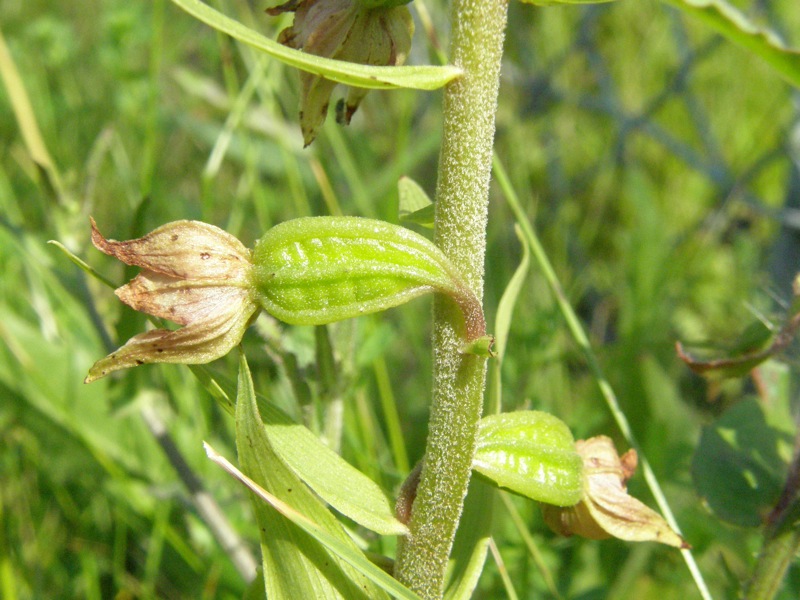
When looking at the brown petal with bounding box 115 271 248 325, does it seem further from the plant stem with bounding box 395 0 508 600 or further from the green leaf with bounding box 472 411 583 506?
the green leaf with bounding box 472 411 583 506

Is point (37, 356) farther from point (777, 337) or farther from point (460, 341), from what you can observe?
point (777, 337)

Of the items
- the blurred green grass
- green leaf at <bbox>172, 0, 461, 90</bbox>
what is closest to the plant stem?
green leaf at <bbox>172, 0, 461, 90</bbox>

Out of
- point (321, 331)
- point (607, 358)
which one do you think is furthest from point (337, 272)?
point (607, 358)

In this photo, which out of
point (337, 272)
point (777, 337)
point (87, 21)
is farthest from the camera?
point (87, 21)

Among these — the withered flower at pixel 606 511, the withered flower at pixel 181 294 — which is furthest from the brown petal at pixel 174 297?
the withered flower at pixel 606 511

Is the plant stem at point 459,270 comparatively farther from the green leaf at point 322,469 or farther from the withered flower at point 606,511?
the withered flower at point 606,511
